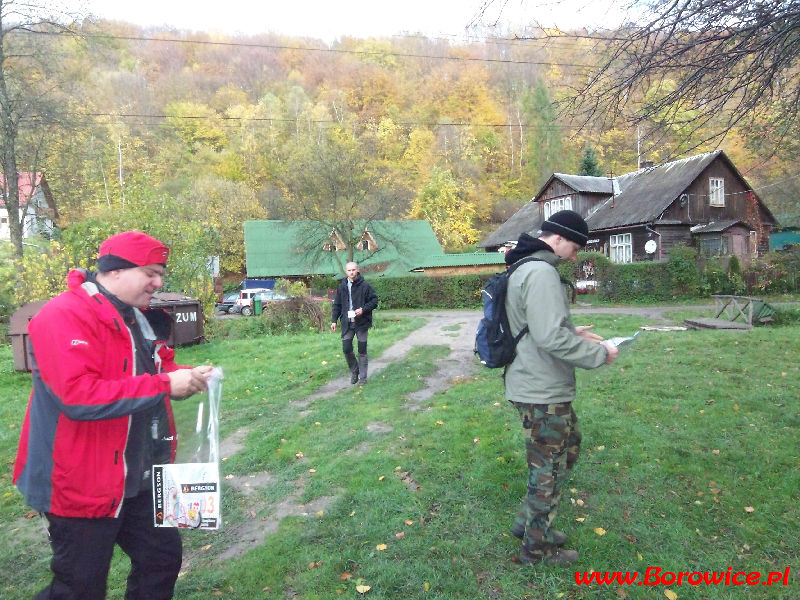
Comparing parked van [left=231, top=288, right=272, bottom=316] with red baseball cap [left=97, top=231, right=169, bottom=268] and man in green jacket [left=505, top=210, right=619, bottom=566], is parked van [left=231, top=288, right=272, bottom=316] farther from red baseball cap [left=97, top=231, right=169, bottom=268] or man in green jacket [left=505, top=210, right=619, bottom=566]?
red baseball cap [left=97, top=231, right=169, bottom=268]

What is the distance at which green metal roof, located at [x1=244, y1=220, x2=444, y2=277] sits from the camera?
1550 inches

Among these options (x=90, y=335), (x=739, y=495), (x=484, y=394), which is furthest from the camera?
(x=484, y=394)

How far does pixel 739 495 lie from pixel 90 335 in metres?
4.45

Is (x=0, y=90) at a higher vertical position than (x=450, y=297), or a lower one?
higher

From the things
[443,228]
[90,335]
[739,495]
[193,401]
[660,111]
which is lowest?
[739,495]

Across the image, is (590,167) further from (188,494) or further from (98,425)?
(98,425)

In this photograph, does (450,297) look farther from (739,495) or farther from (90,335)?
(90,335)

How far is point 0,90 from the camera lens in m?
18.5

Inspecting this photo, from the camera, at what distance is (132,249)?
245 cm

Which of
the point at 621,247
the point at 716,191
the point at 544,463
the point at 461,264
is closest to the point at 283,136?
the point at 461,264

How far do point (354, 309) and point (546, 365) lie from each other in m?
5.43

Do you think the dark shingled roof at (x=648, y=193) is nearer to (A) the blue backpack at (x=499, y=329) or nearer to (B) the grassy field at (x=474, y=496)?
(B) the grassy field at (x=474, y=496)

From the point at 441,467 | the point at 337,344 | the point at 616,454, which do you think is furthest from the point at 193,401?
the point at 337,344

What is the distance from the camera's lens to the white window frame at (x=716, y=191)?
3051cm
